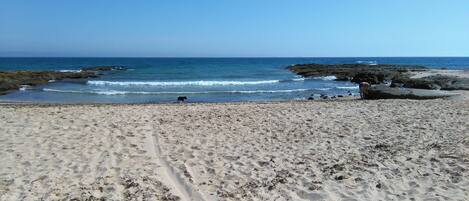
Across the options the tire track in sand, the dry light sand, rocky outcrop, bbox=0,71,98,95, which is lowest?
rocky outcrop, bbox=0,71,98,95

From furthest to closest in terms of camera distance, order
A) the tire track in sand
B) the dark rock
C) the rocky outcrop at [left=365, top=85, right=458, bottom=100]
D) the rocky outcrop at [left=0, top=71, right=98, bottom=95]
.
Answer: the dark rock < the rocky outcrop at [left=0, top=71, right=98, bottom=95] < the rocky outcrop at [left=365, top=85, right=458, bottom=100] < the tire track in sand

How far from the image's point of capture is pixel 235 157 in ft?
25.0

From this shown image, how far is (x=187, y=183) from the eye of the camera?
630 cm

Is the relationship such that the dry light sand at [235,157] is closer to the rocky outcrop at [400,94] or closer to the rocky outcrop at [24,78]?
the rocky outcrop at [400,94]

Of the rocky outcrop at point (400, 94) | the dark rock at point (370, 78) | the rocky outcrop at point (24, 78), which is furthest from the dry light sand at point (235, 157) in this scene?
the dark rock at point (370, 78)

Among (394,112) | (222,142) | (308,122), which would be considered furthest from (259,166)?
(394,112)

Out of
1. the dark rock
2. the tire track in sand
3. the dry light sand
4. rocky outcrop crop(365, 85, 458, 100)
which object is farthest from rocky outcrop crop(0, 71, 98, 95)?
the dark rock

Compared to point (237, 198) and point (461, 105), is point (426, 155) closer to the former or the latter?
point (237, 198)

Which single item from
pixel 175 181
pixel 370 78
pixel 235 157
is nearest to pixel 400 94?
pixel 235 157

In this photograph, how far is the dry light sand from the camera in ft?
19.2

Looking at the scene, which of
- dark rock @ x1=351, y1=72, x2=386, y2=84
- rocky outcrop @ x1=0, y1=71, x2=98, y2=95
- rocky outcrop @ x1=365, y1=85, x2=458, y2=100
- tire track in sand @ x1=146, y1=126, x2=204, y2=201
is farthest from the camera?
dark rock @ x1=351, y1=72, x2=386, y2=84

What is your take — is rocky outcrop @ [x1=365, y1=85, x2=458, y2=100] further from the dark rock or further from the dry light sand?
the dark rock

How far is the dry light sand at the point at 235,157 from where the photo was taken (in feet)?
19.2

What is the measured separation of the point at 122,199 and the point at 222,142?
11.5ft
